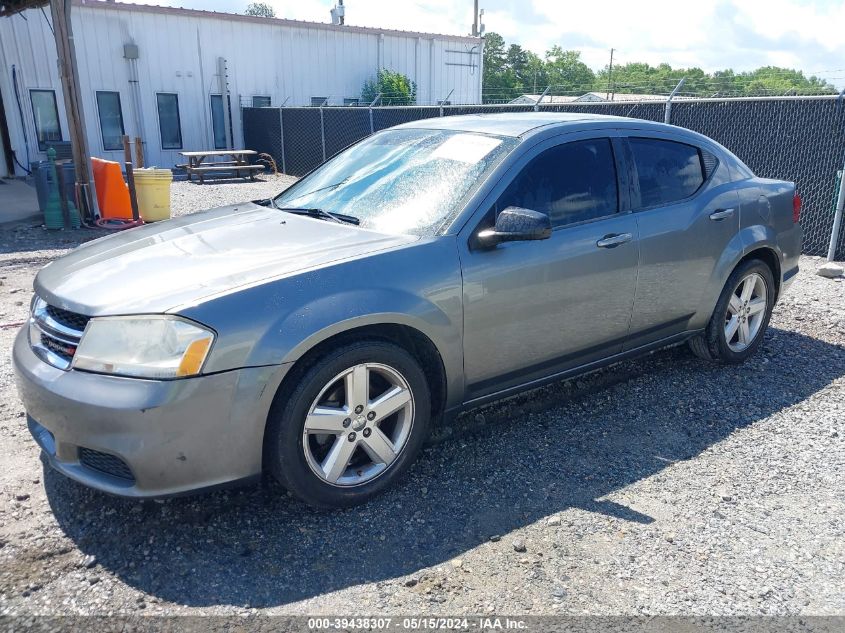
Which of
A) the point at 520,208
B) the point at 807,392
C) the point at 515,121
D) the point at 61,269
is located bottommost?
the point at 807,392

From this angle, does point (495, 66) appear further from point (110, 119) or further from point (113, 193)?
point (113, 193)

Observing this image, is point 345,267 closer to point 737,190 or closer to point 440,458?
point 440,458

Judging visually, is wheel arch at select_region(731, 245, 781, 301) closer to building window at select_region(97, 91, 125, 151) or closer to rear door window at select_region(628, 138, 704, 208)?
rear door window at select_region(628, 138, 704, 208)

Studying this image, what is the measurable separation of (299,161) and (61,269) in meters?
15.7

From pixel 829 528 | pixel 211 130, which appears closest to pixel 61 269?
pixel 829 528

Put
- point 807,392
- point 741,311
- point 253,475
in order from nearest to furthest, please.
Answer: point 253,475 < point 807,392 < point 741,311

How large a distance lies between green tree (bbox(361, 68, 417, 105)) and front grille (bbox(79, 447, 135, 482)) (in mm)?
21686

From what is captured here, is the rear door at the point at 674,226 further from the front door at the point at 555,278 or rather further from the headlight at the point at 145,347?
the headlight at the point at 145,347

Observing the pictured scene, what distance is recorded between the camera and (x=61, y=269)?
3.31m

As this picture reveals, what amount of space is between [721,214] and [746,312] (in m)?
0.83

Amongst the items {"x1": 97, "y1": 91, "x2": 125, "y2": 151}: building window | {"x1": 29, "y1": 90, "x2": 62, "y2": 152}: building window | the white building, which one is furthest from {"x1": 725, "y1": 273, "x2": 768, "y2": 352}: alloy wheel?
{"x1": 97, "y1": 91, "x2": 125, "y2": 151}: building window

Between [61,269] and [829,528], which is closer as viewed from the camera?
[829,528]

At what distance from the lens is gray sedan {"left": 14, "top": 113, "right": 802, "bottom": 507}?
2.64m

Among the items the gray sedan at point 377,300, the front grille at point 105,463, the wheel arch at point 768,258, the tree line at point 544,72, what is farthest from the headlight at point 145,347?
the tree line at point 544,72
